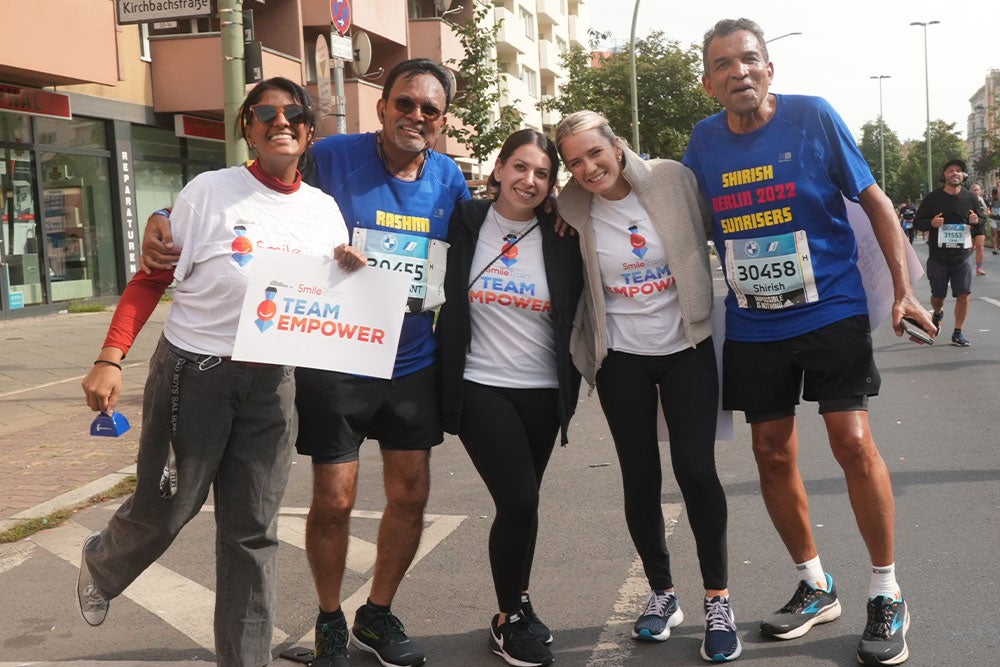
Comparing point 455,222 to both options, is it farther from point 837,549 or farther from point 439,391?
point 837,549

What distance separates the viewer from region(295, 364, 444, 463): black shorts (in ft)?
12.6

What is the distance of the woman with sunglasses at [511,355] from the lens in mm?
3943

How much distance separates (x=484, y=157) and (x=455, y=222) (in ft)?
53.0

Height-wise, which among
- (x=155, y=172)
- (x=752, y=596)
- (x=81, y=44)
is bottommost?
(x=752, y=596)

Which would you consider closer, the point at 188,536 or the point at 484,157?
the point at 188,536

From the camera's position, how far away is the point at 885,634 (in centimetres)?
375

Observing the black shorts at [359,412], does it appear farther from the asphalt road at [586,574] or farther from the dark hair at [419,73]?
the dark hair at [419,73]

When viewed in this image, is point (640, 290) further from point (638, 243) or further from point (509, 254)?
point (509, 254)

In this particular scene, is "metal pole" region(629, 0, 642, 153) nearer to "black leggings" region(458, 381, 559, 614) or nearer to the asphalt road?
the asphalt road

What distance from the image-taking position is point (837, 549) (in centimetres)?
497

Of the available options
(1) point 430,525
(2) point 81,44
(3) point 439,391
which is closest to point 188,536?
(1) point 430,525

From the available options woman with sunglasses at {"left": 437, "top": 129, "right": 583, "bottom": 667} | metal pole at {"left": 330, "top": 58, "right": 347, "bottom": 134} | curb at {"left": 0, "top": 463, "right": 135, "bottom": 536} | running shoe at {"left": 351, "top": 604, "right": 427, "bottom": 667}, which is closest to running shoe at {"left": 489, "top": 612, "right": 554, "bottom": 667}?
woman with sunglasses at {"left": 437, "top": 129, "right": 583, "bottom": 667}

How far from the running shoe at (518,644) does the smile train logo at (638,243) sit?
52.7 inches

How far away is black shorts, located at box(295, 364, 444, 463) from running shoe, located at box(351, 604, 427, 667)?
60 centimetres
